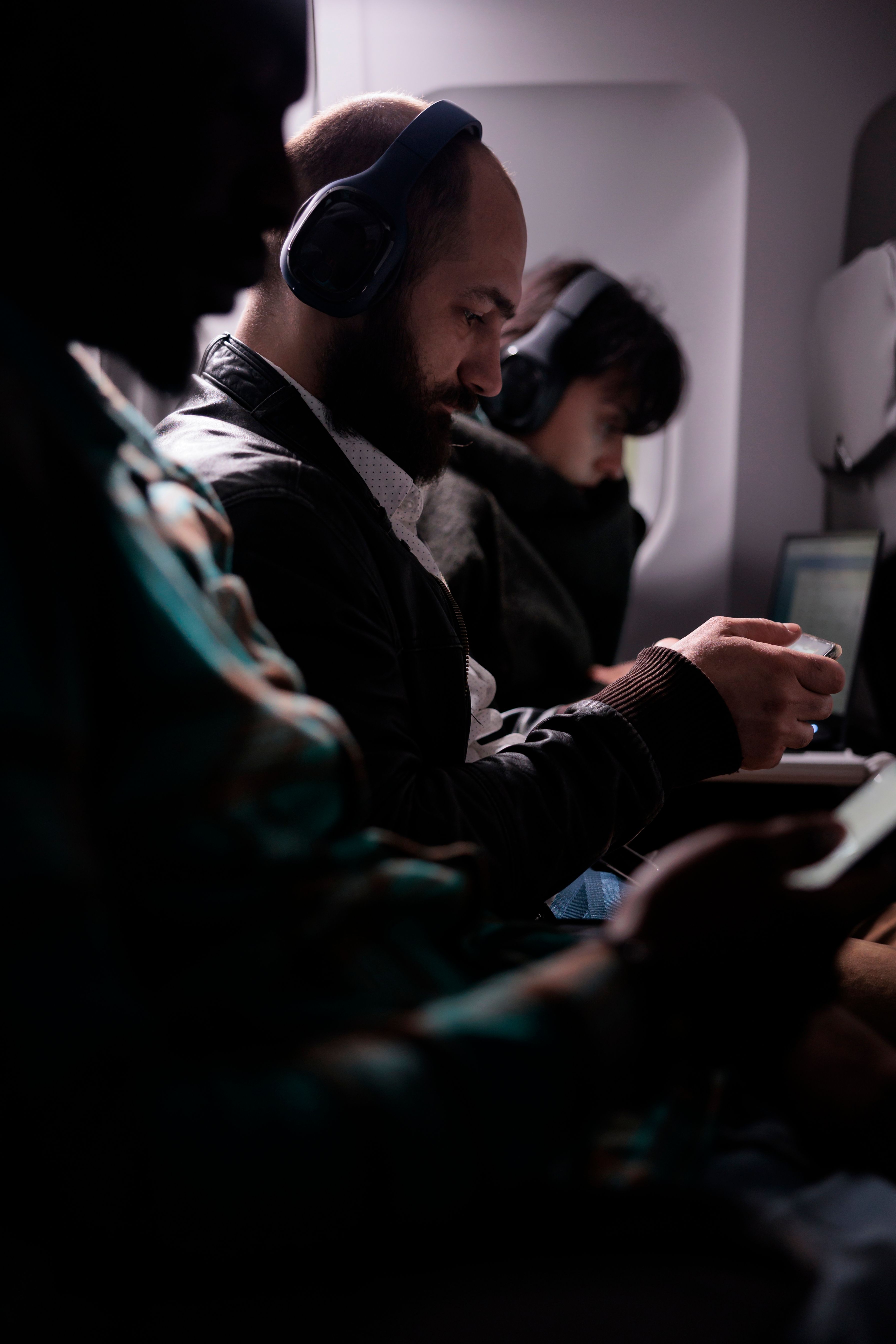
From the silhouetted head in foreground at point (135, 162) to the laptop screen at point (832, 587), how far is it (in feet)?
4.81

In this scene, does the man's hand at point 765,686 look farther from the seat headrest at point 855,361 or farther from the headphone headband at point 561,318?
the seat headrest at point 855,361

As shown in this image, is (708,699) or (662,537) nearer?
(708,699)

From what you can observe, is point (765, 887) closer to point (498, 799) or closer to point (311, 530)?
point (498, 799)

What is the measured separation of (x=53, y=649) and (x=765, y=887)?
1.19ft

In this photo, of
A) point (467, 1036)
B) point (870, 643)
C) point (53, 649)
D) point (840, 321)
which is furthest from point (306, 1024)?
point (840, 321)

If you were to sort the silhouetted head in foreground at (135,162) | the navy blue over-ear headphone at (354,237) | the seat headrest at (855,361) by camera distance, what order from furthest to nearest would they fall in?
1. the seat headrest at (855,361)
2. the navy blue over-ear headphone at (354,237)
3. the silhouetted head in foreground at (135,162)

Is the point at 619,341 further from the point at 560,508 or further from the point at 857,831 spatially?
the point at 857,831

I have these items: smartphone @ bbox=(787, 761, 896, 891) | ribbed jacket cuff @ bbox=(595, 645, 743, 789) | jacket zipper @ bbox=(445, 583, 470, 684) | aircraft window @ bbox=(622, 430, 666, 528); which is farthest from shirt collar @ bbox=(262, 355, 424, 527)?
aircraft window @ bbox=(622, 430, 666, 528)

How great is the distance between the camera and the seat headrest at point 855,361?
211 centimetres

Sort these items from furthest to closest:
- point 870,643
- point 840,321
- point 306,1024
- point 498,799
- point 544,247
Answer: point 544,247
point 840,321
point 870,643
point 498,799
point 306,1024

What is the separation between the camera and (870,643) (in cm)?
203

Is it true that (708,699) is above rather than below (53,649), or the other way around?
below

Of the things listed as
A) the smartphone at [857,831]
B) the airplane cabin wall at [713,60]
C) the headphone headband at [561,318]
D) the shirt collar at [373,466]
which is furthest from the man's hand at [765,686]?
the airplane cabin wall at [713,60]

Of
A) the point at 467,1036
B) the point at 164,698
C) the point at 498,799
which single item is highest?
the point at 164,698
